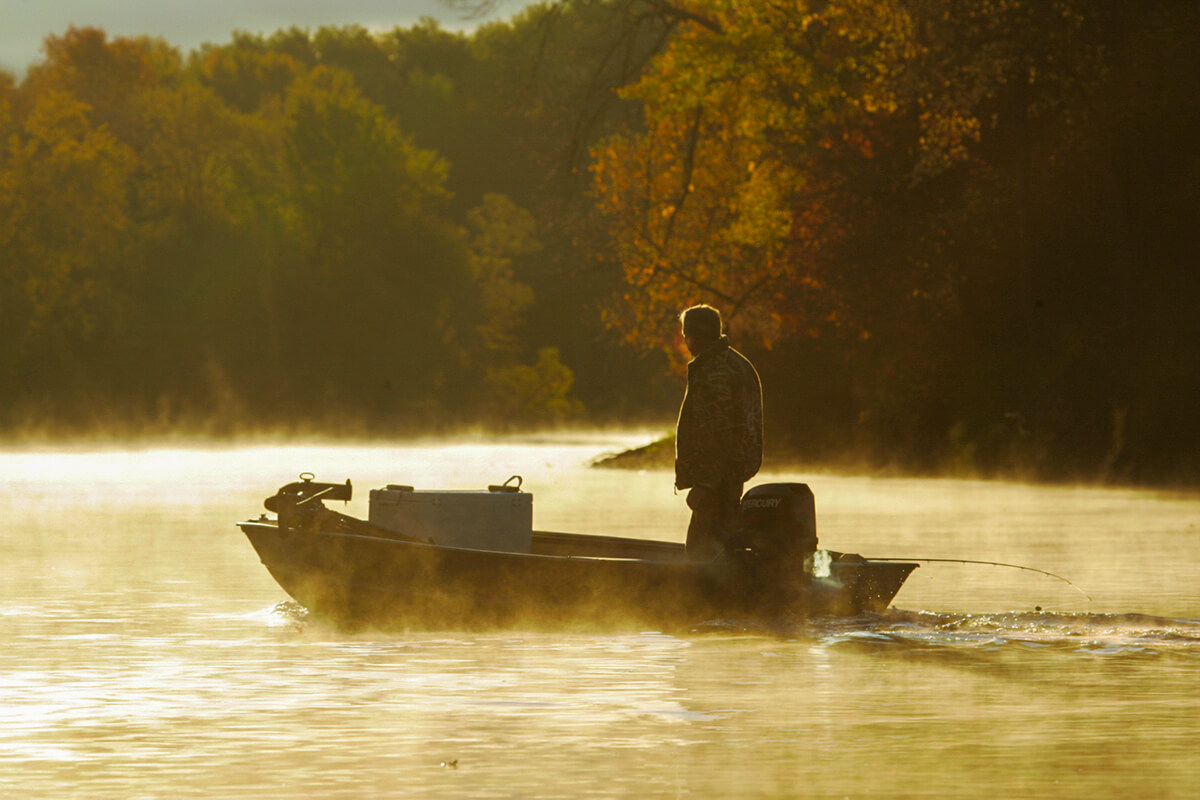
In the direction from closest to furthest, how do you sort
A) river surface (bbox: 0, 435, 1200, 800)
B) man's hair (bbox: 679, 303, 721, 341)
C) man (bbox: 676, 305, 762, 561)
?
1. river surface (bbox: 0, 435, 1200, 800)
2. man's hair (bbox: 679, 303, 721, 341)
3. man (bbox: 676, 305, 762, 561)

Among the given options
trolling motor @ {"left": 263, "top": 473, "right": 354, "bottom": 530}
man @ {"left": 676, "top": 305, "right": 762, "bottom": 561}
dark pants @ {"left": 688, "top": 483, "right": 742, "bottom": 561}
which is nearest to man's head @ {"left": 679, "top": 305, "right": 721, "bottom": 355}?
man @ {"left": 676, "top": 305, "right": 762, "bottom": 561}

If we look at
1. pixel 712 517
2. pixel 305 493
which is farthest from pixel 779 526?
pixel 305 493

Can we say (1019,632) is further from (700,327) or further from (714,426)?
(700,327)

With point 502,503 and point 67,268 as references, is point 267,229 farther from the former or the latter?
point 502,503

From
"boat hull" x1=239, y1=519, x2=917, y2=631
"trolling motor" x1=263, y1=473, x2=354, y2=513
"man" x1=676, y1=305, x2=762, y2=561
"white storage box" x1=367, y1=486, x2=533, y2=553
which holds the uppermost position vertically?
"man" x1=676, y1=305, x2=762, y2=561

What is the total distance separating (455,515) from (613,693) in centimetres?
387

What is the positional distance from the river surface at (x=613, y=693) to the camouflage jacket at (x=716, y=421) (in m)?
1.02

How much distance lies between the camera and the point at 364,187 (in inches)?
2803

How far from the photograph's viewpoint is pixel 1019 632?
12961 mm

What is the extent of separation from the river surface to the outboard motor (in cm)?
47

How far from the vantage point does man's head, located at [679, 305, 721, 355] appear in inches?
510

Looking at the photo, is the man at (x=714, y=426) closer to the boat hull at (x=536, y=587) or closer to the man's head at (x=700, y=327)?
the man's head at (x=700, y=327)

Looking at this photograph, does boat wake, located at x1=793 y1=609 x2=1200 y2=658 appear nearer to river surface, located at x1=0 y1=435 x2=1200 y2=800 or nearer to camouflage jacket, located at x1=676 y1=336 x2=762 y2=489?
river surface, located at x1=0 y1=435 x2=1200 y2=800

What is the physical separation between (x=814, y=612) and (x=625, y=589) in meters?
1.21
